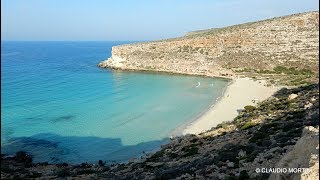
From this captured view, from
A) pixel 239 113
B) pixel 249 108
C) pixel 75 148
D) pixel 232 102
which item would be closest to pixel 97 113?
pixel 75 148

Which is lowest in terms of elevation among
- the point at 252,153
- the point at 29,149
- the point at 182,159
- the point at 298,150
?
the point at 29,149

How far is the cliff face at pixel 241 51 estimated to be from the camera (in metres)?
88.9

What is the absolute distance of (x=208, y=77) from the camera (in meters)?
85.7

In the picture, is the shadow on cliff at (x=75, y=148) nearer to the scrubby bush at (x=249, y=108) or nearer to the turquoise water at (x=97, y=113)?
the turquoise water at (x=97, y=113)

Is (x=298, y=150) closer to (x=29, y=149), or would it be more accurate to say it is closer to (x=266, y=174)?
(x=266, y=174)

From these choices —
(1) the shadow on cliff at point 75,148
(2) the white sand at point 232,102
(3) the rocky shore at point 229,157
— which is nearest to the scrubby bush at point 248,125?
(3) the rocky shore at point 229,157

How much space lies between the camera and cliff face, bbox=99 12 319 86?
88875 millimetres

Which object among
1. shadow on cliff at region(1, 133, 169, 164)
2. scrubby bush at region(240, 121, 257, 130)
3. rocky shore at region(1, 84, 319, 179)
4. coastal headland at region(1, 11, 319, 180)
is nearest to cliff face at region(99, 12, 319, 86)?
coastal headland at region(1, 11, 319, 180)

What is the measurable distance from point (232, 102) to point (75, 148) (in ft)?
80.6

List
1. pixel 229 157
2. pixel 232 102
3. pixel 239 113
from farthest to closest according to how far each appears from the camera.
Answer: pixel 232 102 → pixel 239 113 → pixel 229 157

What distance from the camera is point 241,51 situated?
320 ft

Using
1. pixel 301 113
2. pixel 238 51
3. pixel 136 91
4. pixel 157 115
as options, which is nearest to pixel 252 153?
pixel 301 113

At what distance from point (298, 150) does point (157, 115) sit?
3705 centimetres

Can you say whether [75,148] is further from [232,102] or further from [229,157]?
[232,102]
